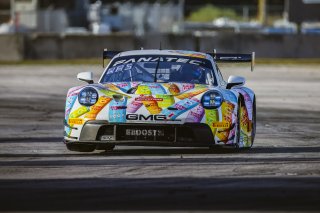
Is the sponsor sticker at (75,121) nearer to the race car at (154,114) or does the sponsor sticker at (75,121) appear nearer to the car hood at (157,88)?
the race car at (154,114)

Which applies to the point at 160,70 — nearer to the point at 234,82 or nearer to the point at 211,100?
the point at 234,82

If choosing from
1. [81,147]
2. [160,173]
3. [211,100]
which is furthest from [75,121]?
[160,173]

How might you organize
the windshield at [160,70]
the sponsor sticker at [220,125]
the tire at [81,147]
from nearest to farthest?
the sponsor sticker at [220,125] < the tire at [81,147] < the windshield at [160,70]

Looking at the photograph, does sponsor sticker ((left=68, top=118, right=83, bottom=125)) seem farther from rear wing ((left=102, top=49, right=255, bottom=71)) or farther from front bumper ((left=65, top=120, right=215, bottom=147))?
rear wing ((left=102, top=49, right=255, bottom=71))

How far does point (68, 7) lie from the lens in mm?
67875

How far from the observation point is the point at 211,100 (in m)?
12.4

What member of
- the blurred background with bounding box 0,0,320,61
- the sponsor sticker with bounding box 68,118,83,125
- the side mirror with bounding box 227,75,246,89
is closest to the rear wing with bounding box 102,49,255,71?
the side mirror with bounding box 227,75,246,89

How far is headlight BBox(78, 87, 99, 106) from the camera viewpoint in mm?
12477

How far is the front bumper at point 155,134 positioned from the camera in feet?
40.2

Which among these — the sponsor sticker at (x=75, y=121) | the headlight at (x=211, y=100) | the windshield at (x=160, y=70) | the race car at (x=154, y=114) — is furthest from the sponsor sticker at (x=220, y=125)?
the sponsor sticker at (x=75, y=121)

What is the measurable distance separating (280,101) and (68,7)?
45470 mm

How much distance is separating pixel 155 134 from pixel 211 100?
0.70m

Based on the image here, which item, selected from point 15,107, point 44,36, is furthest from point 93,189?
point 44,36

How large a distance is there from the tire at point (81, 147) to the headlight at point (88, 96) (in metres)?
0.58
